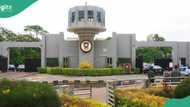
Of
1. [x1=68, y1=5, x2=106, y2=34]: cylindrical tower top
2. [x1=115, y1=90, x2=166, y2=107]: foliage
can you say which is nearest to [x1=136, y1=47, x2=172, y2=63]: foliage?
[x1=68, y1=5, x2=106, y2=34]: cylindrical tower top

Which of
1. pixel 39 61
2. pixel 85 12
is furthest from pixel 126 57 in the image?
pixel 39 61

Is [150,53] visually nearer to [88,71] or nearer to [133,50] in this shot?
[133,50]

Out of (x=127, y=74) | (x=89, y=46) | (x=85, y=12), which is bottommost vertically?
(x=127, y=74)

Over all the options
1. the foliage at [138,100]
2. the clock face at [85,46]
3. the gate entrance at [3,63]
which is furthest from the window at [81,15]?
the foliage at [138,100]

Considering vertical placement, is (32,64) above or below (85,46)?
below

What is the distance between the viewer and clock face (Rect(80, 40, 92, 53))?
41.7m

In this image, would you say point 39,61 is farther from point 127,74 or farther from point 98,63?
point 127,74

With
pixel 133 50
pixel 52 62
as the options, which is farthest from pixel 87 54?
pixel 52 62

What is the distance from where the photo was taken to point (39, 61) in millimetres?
49000

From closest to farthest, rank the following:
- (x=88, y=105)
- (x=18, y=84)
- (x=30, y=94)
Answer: (x=30, y=94)
(x=18, y=84)
(x=88, y=105)

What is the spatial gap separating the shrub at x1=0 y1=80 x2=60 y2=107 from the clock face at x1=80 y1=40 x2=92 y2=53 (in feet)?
118

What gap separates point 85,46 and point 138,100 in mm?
32465

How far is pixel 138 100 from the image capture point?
379 inches

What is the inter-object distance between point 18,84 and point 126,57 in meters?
39.0
